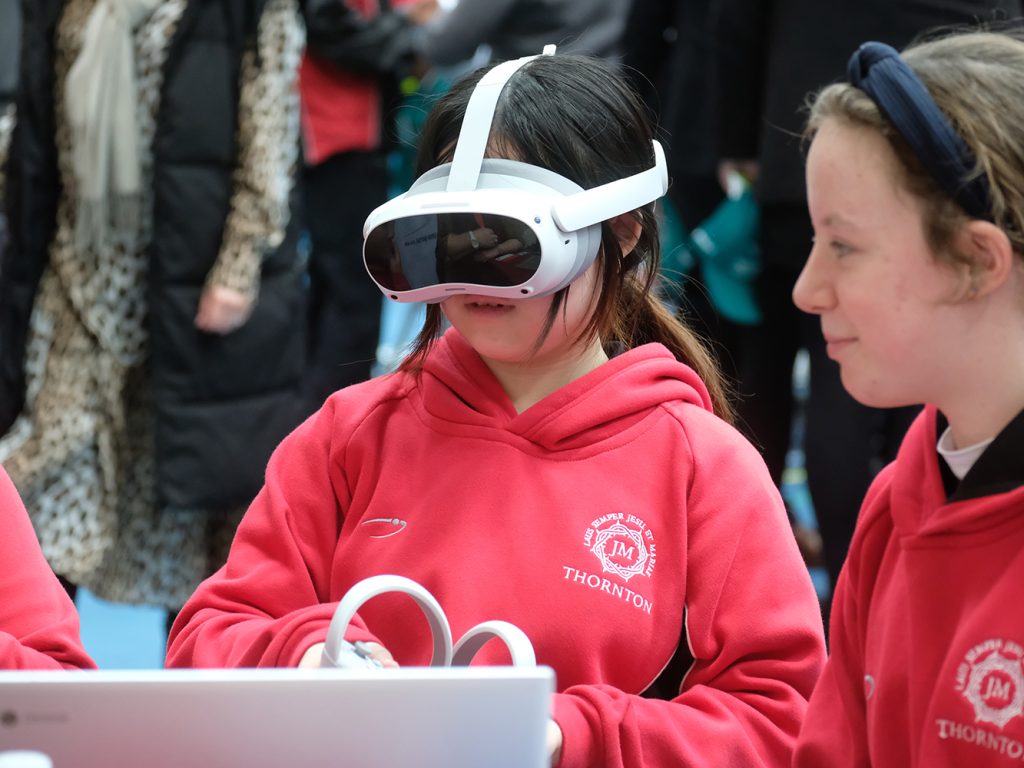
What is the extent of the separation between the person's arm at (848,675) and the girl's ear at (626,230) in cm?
45

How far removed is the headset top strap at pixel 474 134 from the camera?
1615 mm

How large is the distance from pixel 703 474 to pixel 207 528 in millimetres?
1799

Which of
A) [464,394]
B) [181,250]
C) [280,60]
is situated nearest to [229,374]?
[181,250]

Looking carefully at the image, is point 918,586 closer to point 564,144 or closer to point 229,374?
point 564,144

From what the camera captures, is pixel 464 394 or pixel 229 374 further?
pixel 229 374

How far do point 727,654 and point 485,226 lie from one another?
0.53m

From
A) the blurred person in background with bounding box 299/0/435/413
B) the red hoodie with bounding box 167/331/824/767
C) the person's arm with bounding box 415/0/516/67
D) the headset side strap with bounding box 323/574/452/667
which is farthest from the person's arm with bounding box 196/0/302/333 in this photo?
the headset side strap with bounding box 323/574/452/667

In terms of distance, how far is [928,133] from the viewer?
1282 millimetres

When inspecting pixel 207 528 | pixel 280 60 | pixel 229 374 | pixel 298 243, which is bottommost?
pixel 207 528

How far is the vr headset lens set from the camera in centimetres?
157

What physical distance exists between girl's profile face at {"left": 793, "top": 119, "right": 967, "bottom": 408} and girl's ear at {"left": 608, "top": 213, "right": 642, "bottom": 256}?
0.40 m

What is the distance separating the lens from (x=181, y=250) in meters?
2.98

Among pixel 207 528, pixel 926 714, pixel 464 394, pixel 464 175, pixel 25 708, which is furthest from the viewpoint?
pixel 207 528

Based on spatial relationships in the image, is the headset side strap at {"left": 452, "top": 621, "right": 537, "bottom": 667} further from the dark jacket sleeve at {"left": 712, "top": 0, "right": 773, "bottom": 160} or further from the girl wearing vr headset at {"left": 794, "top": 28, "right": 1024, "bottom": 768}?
the dark jacket sleeve at {"left": 712, "top": 0, "right": 773, "bottom": 160}
